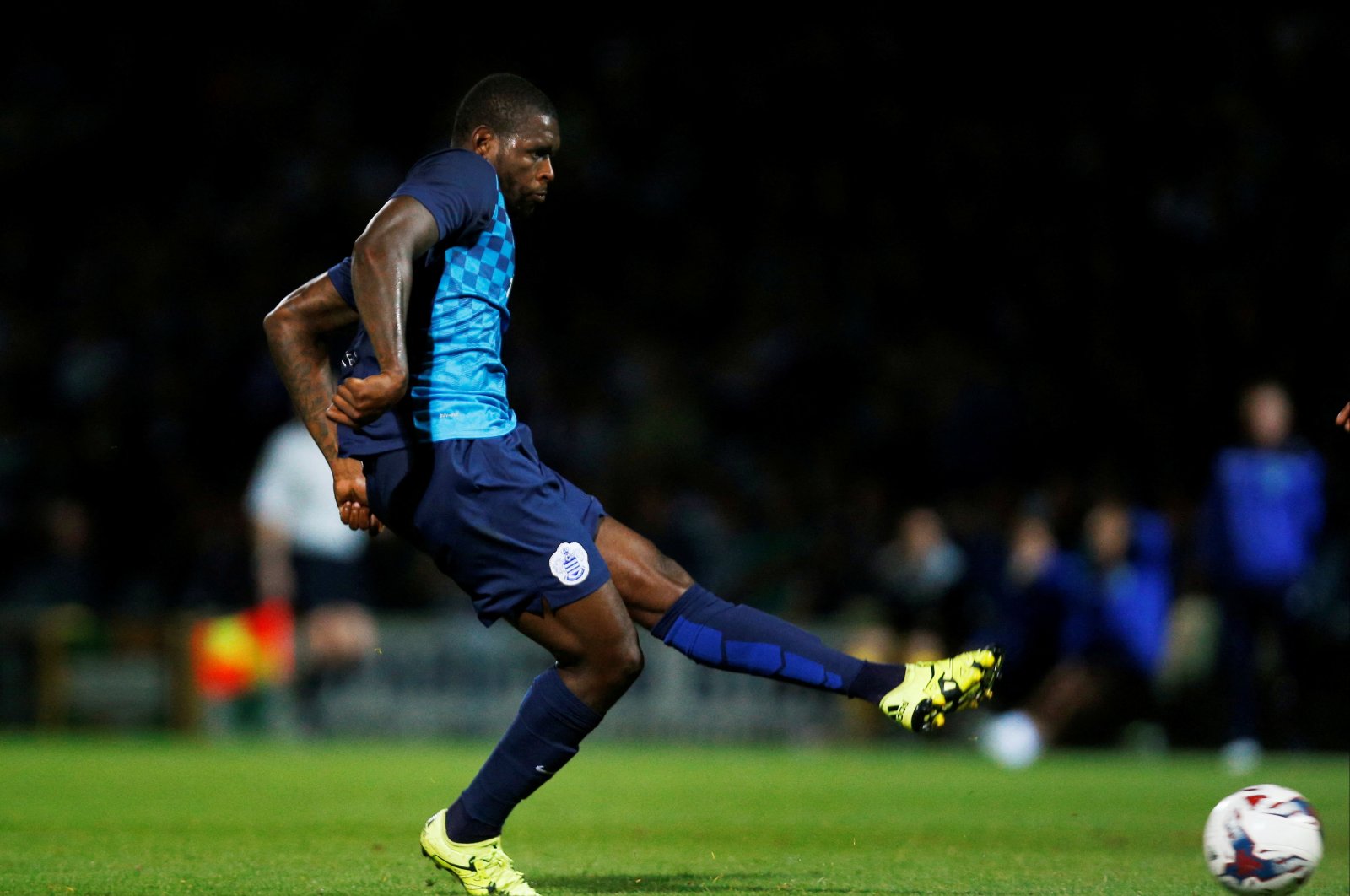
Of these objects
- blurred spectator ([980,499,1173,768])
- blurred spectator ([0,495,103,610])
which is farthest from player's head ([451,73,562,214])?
blurred spectator ([0,495,103,610])

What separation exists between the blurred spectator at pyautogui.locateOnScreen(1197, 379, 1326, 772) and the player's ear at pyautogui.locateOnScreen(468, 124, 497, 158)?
6.95m

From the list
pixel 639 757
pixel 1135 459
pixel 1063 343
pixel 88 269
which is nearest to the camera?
pixel 639 757

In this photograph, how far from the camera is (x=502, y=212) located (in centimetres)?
482

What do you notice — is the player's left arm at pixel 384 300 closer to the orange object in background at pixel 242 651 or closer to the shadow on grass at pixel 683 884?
the shadow on grass at pixel 683 884

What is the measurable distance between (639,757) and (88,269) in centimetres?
907

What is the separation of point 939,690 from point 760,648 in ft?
1.65

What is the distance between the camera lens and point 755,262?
647 inches

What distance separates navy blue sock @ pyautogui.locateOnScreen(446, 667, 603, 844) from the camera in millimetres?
4789

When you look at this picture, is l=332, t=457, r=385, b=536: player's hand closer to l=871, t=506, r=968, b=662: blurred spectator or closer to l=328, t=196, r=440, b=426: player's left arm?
l=328, t=196, r=440, b=426: player's left arm

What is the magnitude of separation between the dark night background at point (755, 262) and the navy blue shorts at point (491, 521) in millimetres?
8488

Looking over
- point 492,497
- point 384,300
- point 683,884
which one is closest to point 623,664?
point 492,497

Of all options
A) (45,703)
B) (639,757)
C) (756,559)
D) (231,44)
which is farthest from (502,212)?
(231,44)

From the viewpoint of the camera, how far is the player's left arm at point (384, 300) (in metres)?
4.32

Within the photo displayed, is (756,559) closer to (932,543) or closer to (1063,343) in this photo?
(932,543)
